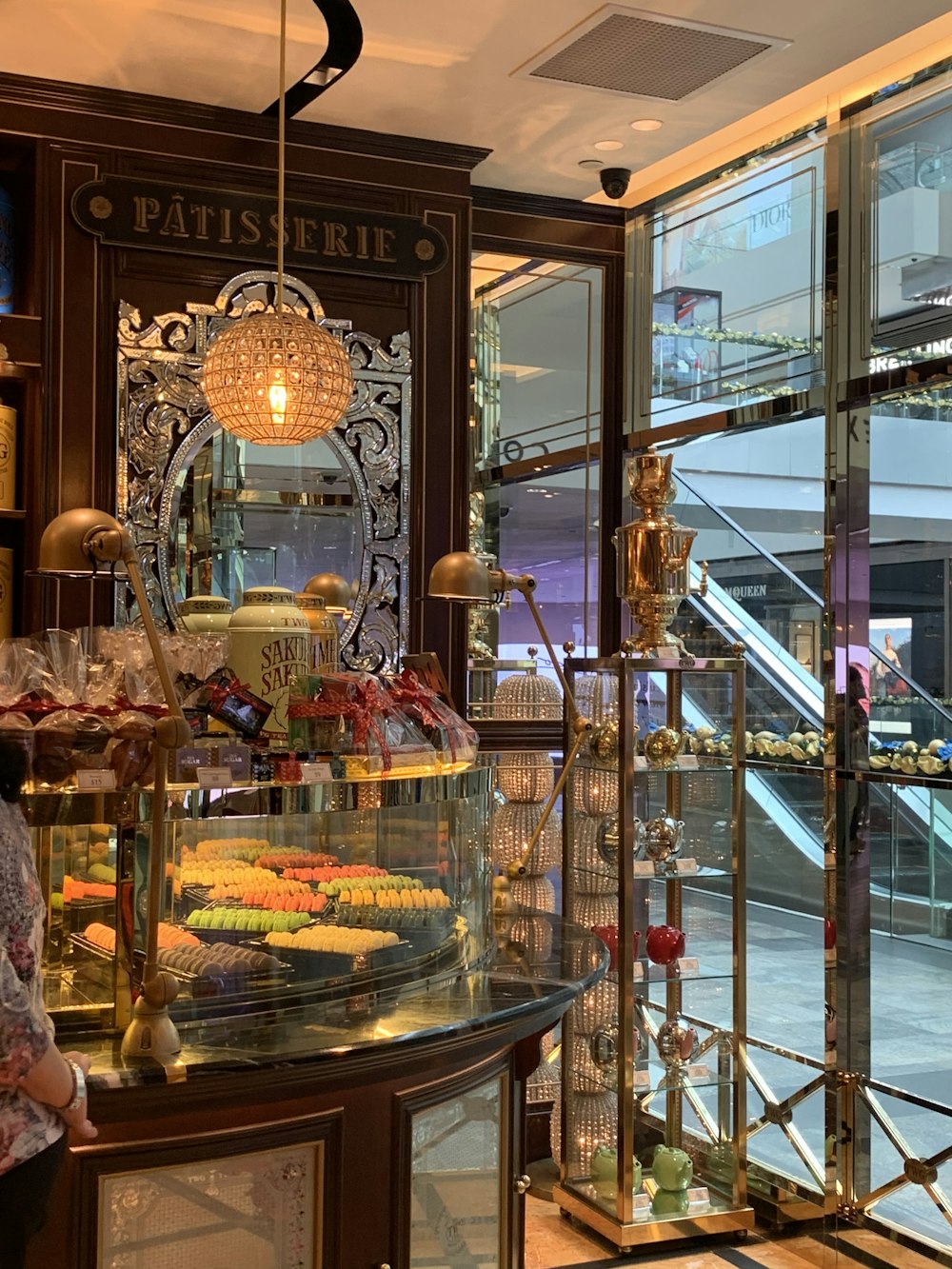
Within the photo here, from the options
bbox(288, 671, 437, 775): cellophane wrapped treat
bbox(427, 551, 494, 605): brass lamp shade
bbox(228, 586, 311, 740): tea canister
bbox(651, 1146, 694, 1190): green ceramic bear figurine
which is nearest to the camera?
bbox(288, 671, 437, 775): cellophane wrapped treat

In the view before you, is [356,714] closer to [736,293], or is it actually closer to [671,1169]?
[671,1169]

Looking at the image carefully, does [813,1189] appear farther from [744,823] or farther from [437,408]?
[437,408]

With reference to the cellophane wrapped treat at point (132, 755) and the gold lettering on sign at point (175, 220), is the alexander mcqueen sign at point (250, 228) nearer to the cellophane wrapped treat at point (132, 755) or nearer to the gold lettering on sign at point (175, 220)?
the gold lettering on sign at point (175, 220)

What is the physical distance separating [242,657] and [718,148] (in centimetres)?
310

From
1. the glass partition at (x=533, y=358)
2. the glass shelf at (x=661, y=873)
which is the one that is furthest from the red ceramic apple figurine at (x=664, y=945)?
the glass partition at (x=533, y=358)

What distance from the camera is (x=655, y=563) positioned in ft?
14.8

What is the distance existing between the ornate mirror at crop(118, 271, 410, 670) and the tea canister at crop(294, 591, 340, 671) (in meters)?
1.30

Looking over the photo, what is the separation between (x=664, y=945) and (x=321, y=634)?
5.58ft

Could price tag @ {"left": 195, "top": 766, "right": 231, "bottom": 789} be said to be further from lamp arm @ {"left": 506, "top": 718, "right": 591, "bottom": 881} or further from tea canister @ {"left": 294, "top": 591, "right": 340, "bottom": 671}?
lamp arm @ {"left": 506, "top": 718, "right": 591, "bottom": 881}

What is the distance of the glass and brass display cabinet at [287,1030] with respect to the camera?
2322 millimetres

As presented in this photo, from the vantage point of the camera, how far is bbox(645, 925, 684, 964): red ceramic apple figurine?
4.38 meters

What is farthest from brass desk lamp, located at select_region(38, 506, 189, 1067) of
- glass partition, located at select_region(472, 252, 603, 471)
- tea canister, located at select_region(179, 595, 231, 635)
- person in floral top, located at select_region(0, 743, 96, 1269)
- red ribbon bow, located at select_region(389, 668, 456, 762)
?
glass partition, located at select_region(472, 252, 603, 471)

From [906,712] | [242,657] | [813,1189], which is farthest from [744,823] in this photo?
[242,657]

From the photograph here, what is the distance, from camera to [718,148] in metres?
5.09
